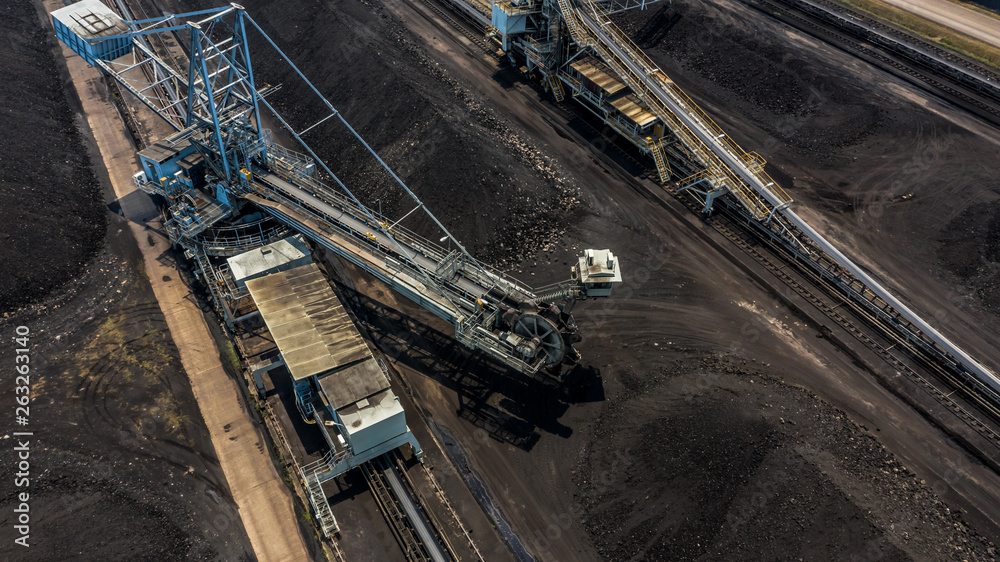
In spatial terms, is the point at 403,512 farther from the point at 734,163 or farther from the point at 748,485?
the point at 734,163

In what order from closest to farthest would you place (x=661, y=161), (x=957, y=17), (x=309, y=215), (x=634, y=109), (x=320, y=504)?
(x=320, y=504), (x=309, y=215), (x=661, y=161), (x=634, y=109), (x=957, y=17)

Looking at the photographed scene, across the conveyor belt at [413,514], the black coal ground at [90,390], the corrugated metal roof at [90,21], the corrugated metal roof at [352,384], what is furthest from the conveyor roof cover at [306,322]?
the corrugated metal roof at [90,21]

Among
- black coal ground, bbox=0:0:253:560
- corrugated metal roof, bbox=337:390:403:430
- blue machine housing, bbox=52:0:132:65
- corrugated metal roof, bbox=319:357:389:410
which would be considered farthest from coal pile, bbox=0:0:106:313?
corrugated metal roof, bbox=337:390:403:430

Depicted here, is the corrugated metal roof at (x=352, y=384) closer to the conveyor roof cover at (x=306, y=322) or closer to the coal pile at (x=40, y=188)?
the conveyor roof cover at (x=306, y=322)

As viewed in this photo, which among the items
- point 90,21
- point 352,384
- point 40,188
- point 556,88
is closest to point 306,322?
point 352,384

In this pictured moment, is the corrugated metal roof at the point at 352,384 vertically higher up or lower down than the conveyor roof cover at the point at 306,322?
lower down

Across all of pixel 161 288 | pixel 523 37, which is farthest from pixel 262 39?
pixel 161 288

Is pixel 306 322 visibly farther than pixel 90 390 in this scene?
No

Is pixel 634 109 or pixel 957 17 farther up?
pixel 957 17
